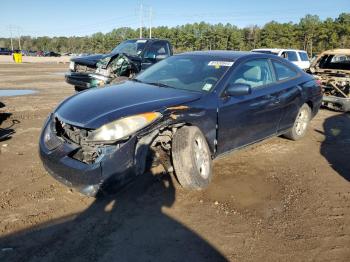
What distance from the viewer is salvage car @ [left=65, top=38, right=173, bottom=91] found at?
9.04 metres

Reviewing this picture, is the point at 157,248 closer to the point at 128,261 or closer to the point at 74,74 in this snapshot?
the point at 128,261

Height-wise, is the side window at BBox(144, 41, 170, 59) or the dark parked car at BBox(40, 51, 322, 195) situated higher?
the side window at BBox(144, 41, 170, 59)

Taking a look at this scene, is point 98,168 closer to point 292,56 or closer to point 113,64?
Result: point 113,64

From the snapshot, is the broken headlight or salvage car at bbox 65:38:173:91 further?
salvage car at bbox 65:38:173:91

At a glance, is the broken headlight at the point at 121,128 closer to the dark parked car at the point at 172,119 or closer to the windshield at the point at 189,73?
the dark parked car at the point at 172,119

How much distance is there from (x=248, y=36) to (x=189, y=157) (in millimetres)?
74599

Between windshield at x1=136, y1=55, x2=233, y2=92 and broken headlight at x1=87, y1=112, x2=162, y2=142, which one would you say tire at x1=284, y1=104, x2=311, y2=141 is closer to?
windshield at x1=136, y1=55, x2=233, y2=92

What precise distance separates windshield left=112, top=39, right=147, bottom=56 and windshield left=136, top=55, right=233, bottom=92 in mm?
5147

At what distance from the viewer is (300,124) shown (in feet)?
21.2

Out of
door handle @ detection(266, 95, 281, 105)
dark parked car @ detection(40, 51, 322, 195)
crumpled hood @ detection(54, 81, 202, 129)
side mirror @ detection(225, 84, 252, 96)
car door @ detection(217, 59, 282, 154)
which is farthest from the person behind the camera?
door handle @ detection(266, 95, 281, 105)

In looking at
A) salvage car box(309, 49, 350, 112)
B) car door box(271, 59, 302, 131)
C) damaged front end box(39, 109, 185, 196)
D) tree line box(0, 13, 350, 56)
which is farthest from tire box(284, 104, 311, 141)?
tree line box(0, 13, 350, 56)

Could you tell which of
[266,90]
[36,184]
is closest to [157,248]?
[36,184]

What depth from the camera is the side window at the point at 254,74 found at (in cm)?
475

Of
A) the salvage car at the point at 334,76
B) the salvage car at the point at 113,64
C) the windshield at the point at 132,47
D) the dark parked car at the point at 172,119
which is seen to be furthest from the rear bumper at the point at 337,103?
the windshield at the point at 132,47
